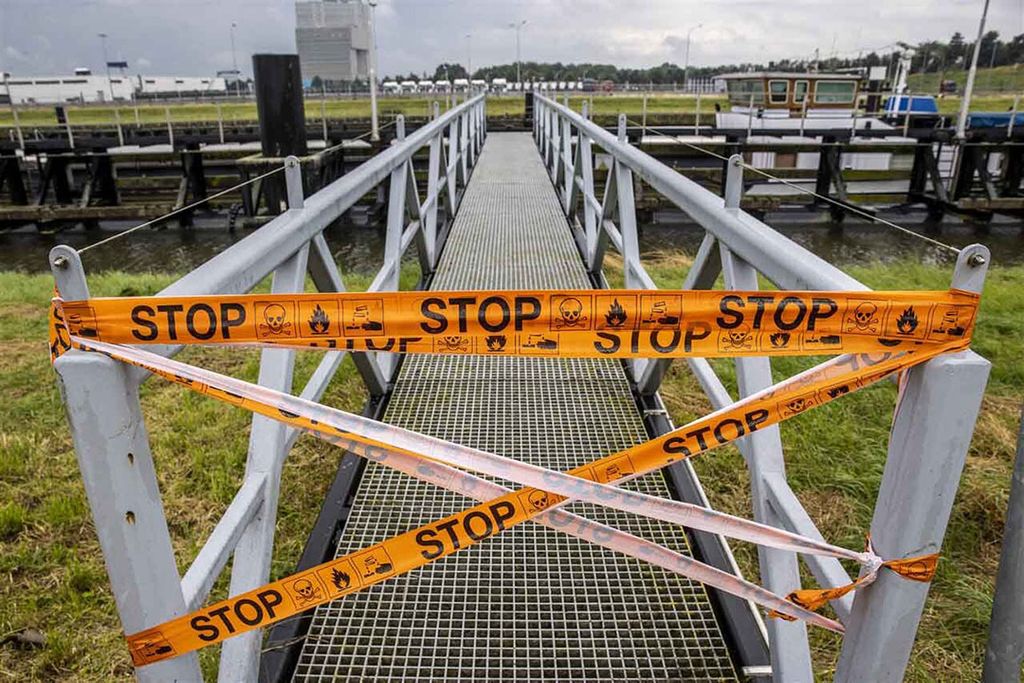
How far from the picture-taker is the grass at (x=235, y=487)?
221 cm

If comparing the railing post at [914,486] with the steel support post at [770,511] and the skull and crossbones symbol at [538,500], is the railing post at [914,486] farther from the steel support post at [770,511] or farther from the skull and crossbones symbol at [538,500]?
the skull and crossbones symbol at [538,500]

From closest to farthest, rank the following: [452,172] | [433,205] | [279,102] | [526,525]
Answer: [526,525]
[433,205]
[452,172]
[279,102]

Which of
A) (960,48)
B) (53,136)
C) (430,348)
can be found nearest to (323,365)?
(430,348)

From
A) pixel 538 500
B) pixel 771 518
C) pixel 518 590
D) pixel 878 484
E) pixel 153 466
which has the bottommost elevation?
pixel 878 484

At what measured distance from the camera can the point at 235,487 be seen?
3.04 metres

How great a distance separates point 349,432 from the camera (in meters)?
1.37

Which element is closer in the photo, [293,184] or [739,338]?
[739,338]

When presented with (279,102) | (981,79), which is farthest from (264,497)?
(981,79)

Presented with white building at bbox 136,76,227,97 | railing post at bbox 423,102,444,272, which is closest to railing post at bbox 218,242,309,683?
railing post at bbox 423,102,444,272

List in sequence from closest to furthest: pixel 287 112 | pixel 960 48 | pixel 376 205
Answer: pixel 287 112
pixel 376 205
pixel 960 48

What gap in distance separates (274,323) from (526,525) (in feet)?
5.03

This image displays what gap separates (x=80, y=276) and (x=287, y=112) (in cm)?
1175

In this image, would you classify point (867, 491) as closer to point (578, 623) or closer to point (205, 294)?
point (578, 623)

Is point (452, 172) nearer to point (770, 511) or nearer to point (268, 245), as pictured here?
point (268, 245)
